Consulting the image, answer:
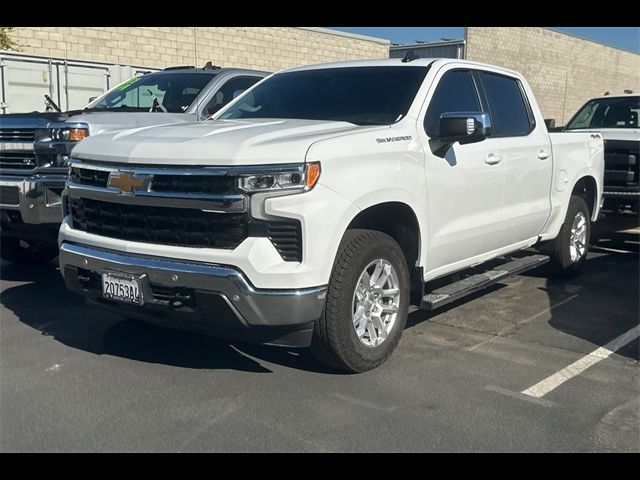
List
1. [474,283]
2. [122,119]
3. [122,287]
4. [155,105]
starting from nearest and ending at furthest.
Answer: [122,287] < [474,283] < [122,119] < [155,105]

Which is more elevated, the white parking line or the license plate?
the license plate

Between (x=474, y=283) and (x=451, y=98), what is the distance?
1.40m

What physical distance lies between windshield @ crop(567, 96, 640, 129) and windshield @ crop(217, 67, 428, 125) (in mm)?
5788

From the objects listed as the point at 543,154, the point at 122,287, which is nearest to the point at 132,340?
the point at 122,287

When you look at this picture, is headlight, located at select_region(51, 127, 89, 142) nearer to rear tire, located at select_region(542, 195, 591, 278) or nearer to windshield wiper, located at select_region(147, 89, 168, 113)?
windshield wiper, located at select_region(147, 89, 168, 113)

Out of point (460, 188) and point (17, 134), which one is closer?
point (460, 188)

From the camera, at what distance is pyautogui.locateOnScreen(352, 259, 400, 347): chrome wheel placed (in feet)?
14.7

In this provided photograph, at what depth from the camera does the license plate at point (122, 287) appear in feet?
13.7

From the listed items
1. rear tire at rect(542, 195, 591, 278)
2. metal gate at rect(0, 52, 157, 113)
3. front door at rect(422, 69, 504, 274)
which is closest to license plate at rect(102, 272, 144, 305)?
front door at rect(422, 69, 504, 274)

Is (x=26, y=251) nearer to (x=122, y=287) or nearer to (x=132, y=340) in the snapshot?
(x=132, y=340)

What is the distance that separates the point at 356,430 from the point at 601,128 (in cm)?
771

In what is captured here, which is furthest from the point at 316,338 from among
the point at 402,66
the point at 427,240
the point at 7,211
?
the point at 7,211

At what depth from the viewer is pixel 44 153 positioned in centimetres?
632

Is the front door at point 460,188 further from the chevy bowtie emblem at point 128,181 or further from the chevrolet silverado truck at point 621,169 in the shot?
the chevrolet silverado truck at point 621,169
